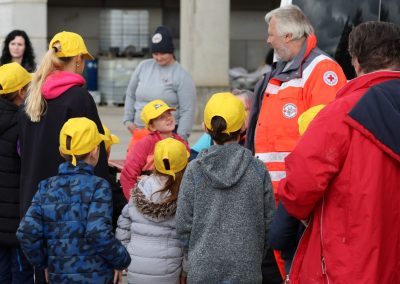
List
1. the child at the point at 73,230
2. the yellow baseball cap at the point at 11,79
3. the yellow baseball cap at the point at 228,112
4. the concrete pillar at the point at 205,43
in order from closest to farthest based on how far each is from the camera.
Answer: the child at the point at 73,230 < the yellow baseball cap at the point at 228,112 < the yellow baseball cap at the point at 11,79 < the concrete pillar at the point at 205,43

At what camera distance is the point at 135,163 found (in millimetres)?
6977

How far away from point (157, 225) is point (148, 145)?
1.47 meters

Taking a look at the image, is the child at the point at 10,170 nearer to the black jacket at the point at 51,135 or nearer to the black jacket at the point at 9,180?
the black jacket at the point at 9,180

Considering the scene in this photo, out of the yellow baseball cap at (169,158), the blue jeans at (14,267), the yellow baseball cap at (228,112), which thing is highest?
the yellow baseball cap at (228,112)

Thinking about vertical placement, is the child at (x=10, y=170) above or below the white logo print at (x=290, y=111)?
below

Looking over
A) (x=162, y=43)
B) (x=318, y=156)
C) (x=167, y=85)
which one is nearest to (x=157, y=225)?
(x=318, y=156)

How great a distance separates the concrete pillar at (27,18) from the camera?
1767cm

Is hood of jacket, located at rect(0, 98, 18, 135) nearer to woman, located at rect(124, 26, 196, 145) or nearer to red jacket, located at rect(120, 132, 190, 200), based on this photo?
red jacket, located at rect(120, 132, 190, 200)

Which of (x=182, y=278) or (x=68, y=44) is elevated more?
(x=68, y=44)

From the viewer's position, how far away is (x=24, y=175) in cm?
578

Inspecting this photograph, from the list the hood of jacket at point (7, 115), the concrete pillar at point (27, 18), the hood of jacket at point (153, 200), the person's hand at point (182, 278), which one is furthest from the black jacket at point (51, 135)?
the concrete pillar at point (27, 18)

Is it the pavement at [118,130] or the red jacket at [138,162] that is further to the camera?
the pavement at [118,130]

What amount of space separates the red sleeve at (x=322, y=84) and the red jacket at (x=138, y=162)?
1603 mm

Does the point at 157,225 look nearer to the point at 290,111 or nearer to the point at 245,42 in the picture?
the point at 290,111
